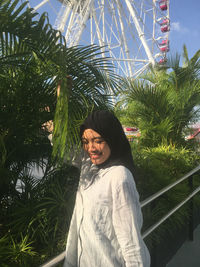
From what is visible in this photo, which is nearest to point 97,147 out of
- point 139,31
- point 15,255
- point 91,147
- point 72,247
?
point 91,147

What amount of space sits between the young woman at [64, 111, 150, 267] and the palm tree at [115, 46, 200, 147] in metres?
2.90

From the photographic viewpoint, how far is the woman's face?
0.85 meters

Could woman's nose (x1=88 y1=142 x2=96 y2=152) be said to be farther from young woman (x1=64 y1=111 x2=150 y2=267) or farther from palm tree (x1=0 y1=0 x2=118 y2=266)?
palm tree (x1=0 y1=0 x2=118 y2=266)

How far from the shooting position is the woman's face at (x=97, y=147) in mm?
848

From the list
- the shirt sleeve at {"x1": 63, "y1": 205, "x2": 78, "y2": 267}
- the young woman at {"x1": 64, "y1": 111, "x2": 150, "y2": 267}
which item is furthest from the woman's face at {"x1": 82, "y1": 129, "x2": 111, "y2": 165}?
the shirt sleeve at {"x1": 63, "y1": 205, "x2": 78, "y2": 267}

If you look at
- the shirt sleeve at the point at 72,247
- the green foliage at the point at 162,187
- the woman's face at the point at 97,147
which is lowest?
the green foliage at the point at 162,187

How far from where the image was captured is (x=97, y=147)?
85 centimetres

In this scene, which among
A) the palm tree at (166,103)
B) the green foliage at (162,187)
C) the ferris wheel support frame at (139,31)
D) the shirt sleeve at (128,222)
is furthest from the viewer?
the ferris wheel support frame at (139,31)

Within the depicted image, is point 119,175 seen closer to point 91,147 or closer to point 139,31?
point 91,147

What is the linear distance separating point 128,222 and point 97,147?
0.28 metres

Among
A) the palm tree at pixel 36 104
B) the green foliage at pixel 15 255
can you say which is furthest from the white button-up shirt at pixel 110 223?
the green foliage at pixel 15 255

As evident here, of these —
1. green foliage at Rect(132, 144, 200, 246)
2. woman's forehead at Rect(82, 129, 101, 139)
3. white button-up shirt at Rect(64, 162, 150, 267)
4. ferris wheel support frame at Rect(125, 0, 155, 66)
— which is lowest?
green foliage at Rect(132, 144, 200, 246)

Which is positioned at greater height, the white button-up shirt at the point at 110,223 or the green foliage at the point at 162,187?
the white button-up shirt at the point at 110,223

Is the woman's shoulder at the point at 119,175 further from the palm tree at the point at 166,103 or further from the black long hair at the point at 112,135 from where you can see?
the palm tree at the point at 166,103
